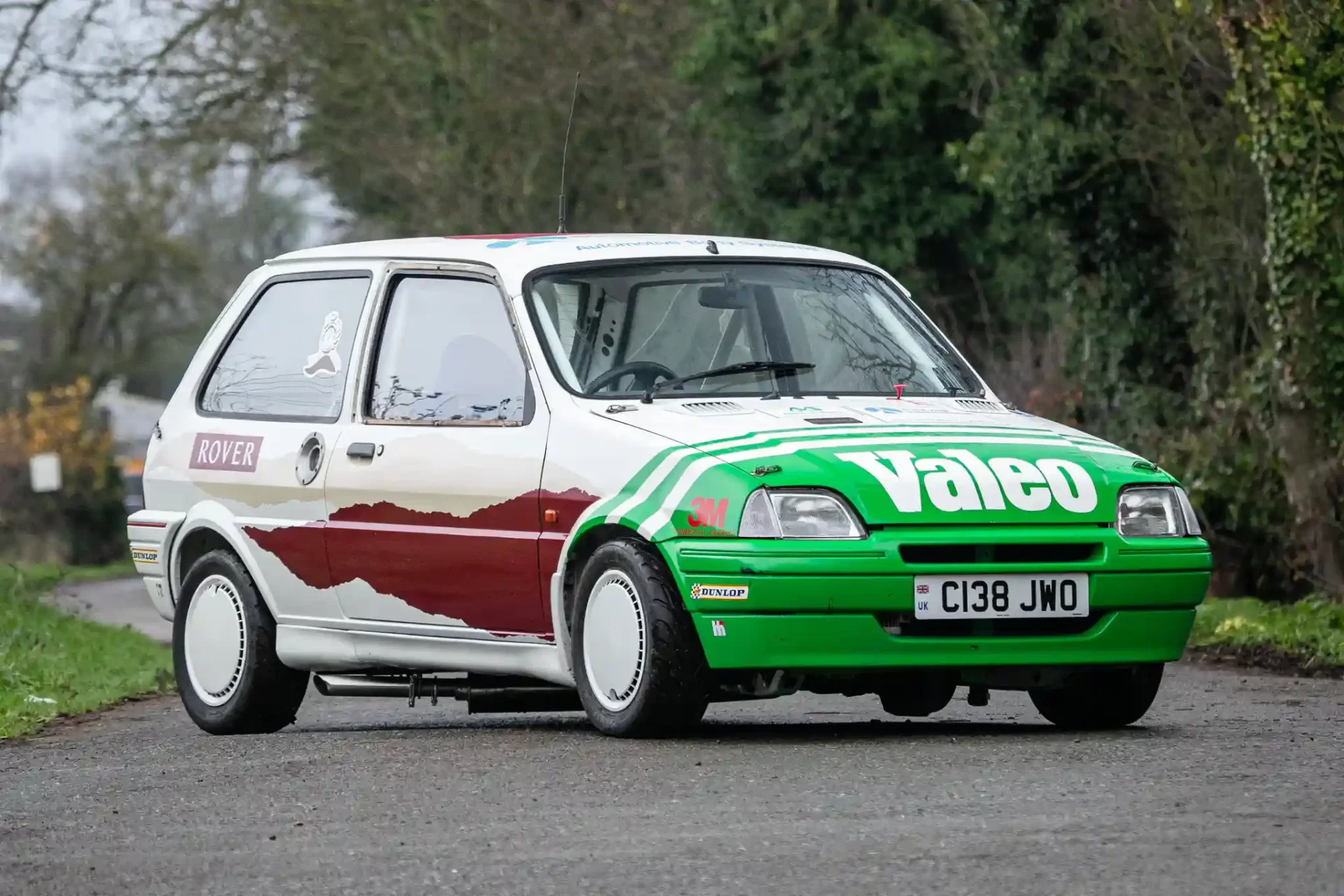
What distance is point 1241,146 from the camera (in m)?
16.5

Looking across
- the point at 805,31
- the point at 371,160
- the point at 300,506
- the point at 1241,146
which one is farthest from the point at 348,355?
the point at 371,160

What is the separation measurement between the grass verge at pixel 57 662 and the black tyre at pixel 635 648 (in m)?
3.73

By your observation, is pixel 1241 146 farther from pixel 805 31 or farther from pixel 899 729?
pixel 805 31

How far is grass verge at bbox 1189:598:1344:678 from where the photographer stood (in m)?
13.3

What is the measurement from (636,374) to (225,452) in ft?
6.70

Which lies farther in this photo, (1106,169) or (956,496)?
(1106,169)

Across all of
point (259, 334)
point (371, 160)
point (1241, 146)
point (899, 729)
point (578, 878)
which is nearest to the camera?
point (578, 878)

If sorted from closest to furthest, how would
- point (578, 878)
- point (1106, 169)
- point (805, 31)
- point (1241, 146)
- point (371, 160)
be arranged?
point (578, 878) < point (1241, 146) < point (1106, 169) < point (805, 31) < point (371, 160)

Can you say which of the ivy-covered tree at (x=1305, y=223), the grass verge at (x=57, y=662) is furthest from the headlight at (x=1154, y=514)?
the ivy-covered tree at (x=1305, y=223)

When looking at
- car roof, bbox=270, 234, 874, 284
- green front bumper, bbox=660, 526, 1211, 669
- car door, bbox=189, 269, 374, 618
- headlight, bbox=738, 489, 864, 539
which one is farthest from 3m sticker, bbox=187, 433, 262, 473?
headlight, bbox=738, 489, 864, 539

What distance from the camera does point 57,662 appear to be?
664 inches

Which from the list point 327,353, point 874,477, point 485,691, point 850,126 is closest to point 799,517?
point 874,477

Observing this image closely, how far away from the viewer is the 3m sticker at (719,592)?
26.9ft

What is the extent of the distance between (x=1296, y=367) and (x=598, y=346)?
324 inches
